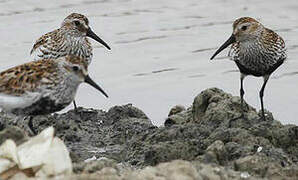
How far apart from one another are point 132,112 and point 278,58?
176 centimetres

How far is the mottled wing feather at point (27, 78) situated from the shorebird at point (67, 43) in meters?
2.15

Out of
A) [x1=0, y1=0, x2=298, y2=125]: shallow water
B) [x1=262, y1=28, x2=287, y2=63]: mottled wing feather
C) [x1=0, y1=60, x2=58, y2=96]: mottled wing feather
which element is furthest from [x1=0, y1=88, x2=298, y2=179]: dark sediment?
[x1=0, y1=0, x2=298, y2=125]: shallow water

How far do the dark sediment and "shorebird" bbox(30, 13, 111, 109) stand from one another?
0.76m

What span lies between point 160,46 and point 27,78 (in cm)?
574

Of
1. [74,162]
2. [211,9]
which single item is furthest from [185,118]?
[211,9]

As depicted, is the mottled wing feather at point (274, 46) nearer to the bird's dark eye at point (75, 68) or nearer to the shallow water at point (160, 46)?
A: the shallow water at point (160, 46)

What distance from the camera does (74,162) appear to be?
6055mm

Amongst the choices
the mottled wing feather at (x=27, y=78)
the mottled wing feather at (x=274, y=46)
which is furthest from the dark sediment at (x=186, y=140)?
the mottled wing feather at (x=274, y=46)

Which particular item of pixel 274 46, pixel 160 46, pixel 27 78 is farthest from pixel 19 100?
pixel 160 46

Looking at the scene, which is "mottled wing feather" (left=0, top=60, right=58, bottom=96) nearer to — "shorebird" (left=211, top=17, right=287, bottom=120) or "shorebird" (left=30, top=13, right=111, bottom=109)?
"shorebird" (left=30, top=13, right=111, bottom=109)

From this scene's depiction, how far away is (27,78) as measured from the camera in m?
7.08

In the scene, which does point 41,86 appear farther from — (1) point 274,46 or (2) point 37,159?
(1) point 274,46

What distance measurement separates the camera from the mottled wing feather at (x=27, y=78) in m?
7.05

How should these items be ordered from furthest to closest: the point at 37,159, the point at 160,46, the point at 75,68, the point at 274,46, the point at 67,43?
the point at 160,46 < the point at 67,43 < the point at 274,46 < the point at 75,68 < the point at 37,159
